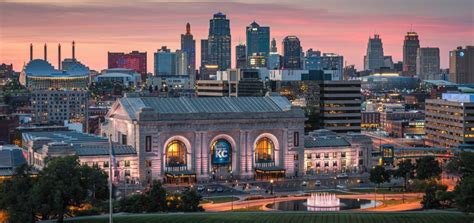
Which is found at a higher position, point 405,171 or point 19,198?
point 405,171

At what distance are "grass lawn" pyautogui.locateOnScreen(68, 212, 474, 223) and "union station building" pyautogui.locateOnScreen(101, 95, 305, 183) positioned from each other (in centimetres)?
5194

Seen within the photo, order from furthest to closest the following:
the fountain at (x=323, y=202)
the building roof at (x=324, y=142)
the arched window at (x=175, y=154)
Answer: the building roof at (x=324, y=142)
the arched window at (x=175, y=154)
the fountain at (x=323, y=202)

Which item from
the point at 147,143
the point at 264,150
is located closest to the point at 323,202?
the point at 147,143

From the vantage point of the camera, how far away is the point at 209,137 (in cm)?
17312

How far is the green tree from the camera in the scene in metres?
122

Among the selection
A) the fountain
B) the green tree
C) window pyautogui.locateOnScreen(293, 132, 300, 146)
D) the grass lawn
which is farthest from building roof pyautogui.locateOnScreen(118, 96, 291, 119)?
the grass lawn

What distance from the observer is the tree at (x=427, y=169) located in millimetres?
153750

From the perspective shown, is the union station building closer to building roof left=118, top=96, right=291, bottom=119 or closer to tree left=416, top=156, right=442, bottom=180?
building roof left=118, top=96, right=291, bottom=119

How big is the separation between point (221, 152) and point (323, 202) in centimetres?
4304

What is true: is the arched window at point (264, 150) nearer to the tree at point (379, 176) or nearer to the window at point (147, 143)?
the window at point (147, 143)

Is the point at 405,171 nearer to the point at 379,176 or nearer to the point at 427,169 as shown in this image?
the point at 427,169

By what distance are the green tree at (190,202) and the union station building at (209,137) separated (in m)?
42.9

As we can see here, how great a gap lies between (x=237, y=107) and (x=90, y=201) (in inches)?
2715

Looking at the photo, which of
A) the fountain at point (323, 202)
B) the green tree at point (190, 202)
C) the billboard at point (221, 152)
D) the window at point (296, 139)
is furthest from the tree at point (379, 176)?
the green tree at point (190, 202)
